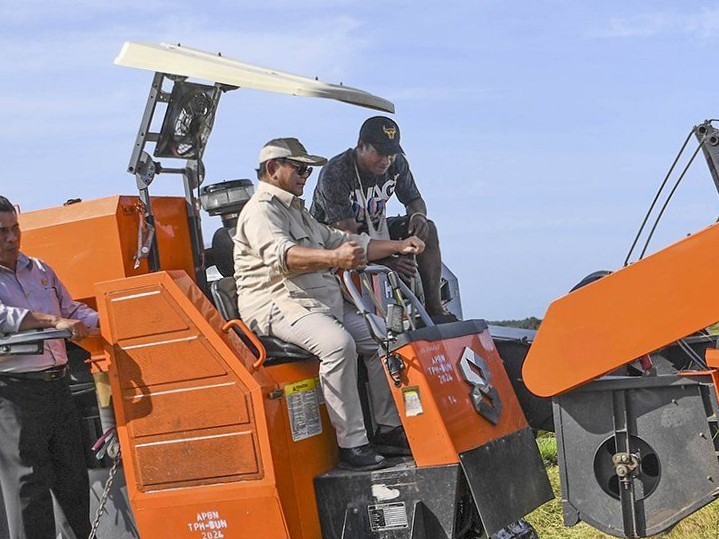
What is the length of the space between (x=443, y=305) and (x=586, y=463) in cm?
230

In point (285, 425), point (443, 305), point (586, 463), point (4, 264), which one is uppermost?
point (4, 264)

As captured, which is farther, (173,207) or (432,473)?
(173,207)

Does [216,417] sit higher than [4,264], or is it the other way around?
[4,264]

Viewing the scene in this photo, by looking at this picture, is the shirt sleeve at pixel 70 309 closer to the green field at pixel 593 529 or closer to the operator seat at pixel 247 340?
the operator seat at pixel 247 340

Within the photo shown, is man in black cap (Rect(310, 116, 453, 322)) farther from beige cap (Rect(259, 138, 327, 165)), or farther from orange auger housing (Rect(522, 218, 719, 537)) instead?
orange auger housing (Rect(522, 218, 719, 537))

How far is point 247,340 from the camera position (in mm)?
5516

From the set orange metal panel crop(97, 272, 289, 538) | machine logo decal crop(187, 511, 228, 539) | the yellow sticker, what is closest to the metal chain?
orange metal panel crop(97, 272, 289, 538)

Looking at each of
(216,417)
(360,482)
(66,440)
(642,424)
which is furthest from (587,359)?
(66,440)

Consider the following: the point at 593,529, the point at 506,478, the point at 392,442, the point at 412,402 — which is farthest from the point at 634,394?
the point at 593,529

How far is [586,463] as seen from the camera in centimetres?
502

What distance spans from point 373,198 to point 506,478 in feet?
7.00

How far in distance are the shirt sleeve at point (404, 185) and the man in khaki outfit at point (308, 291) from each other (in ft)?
4.51

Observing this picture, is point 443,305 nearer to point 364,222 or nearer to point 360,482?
point 364,222

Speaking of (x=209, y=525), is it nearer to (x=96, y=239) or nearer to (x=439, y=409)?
(x=439, y=409)
